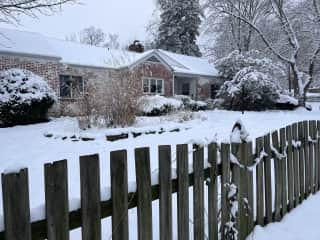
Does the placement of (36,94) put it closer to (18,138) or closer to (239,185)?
(18,138)

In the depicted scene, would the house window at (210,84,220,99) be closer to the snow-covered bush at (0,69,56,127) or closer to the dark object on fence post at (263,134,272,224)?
the snow-covered bush at (0,69,56,127)

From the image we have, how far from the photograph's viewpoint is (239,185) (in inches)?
108

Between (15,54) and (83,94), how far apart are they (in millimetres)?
6455

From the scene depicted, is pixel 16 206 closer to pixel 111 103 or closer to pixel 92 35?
pixel 111 103

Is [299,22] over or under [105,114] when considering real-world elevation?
over

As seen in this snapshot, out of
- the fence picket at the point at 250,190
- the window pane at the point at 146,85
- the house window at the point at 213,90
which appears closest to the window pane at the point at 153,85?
the window pane at the point at 146,85

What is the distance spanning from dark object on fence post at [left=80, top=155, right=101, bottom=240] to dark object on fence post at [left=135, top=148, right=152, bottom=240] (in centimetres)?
30

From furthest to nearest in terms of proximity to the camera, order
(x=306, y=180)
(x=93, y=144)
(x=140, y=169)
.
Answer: (x=93, y=144) < (x=306, y=180) < (x=140, y=169)

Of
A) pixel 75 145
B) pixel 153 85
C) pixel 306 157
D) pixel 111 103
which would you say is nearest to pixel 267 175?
pixel 306 157

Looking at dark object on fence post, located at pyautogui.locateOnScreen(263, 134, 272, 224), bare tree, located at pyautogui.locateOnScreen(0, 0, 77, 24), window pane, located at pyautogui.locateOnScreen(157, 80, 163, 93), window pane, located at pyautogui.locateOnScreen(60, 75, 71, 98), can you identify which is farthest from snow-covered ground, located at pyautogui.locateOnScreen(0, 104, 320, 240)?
window pane, located at pyautogui.locateOnScreen(157, 80, 163, 93)

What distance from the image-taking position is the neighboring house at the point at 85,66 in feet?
42.2

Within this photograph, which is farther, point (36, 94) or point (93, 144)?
point (36, 94)

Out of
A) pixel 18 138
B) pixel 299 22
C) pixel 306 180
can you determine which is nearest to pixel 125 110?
pixel 18 138

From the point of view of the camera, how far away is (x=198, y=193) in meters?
2.33
